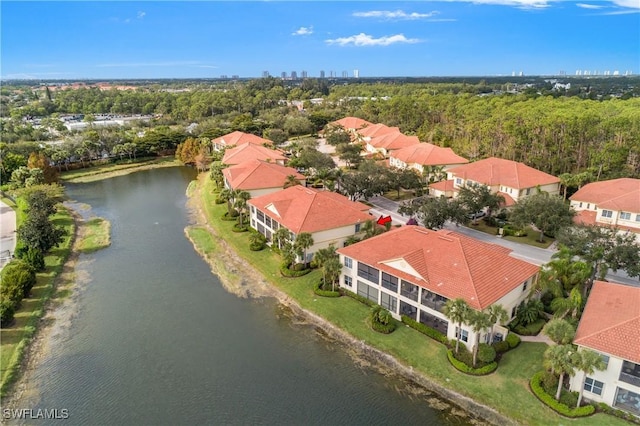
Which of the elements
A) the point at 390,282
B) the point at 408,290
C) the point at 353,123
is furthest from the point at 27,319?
the point at 353,123

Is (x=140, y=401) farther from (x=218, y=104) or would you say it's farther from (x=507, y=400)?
(x=218, y=104)

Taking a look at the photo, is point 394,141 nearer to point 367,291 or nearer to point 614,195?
point 614,195

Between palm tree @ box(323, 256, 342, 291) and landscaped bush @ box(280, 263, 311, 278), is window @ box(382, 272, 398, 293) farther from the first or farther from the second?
landscaped bush @ box(280, 263, 311, 278)

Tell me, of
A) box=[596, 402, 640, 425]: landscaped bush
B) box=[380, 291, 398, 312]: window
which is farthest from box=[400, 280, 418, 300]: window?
box=[596, 402, 640, 425]: landscaped bush

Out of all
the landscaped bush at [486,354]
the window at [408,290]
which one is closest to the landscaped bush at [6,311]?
the window at [408,290]

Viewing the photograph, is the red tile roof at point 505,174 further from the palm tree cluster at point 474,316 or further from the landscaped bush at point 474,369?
the landscaped bush at point 474,369

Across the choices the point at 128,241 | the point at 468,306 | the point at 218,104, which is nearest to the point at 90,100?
the point at 218,104
